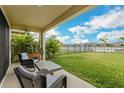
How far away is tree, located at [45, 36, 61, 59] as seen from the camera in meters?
9.46

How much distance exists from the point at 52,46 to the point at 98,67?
3227mm

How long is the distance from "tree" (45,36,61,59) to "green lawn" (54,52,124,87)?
0.41m

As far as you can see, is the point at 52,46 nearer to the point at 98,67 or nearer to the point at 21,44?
the point at 21,44

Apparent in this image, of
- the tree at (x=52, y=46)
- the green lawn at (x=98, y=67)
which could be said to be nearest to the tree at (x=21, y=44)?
the tree at (x=52, y=46)

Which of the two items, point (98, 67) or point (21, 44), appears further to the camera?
point (21, 44)

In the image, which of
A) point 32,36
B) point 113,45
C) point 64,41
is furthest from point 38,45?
point 113,45

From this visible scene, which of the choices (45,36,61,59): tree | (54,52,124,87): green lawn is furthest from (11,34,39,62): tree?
(54,52,124,87): green lawn

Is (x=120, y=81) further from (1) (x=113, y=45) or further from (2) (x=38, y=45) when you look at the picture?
(2) (x=38, y=45)

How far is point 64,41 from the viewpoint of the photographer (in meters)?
9.07

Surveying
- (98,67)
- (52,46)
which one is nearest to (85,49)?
(98,67)

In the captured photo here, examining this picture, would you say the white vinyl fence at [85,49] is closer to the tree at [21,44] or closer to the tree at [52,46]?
the tree at [52,46]

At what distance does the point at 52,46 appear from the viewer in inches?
376

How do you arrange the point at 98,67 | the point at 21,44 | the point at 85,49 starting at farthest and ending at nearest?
the point at 21,44 → the point at 85,49 → the point at 98,67

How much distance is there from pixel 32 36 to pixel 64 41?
68.8 inches
